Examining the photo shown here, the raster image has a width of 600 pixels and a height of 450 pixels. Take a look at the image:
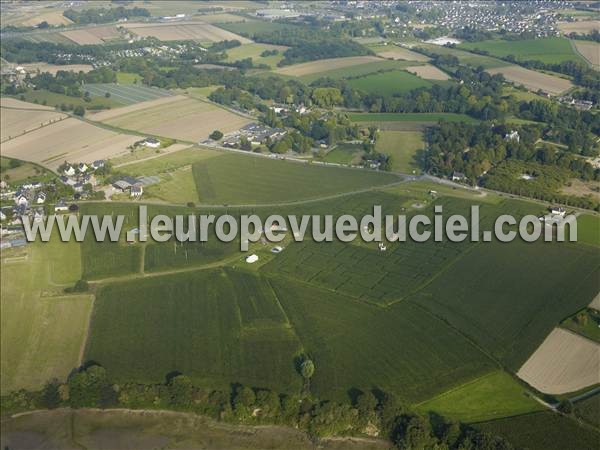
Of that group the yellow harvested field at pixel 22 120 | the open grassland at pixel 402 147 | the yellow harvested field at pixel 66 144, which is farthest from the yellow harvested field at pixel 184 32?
the open grassland at pixel 402 147

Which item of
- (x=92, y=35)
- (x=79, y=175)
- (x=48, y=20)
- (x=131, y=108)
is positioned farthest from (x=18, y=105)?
(x=48, y=20)

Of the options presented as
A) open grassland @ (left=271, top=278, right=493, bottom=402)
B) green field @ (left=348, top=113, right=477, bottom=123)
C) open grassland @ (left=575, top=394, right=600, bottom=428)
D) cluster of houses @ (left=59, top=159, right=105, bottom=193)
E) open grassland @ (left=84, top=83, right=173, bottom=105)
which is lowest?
open grassland @ (left=575, top=394, right=600, bottom=428)

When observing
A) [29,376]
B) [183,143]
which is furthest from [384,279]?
[183,143]

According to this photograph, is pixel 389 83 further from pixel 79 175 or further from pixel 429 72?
pixel 79 175

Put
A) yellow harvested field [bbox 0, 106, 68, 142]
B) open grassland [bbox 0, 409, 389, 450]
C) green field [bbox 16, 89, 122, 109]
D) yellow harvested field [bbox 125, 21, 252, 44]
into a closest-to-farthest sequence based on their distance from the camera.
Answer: open grassland [bbox 0, 409, 389, 450] → yellow harvested field [bbox 0, 106, 68, 142] → green field [bbox 16, 89, 122, 109] → yellow harvested field [bbox 125, 21, 252, 44]

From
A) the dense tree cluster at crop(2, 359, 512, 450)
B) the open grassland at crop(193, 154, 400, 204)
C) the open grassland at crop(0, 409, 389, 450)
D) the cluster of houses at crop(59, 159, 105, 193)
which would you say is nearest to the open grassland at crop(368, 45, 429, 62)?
the open grassland at crop(193, 154, 400, 204)

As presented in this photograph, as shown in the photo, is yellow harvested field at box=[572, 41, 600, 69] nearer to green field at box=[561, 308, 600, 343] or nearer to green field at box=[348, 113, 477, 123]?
green field at box=[348, 113, 477, 123]

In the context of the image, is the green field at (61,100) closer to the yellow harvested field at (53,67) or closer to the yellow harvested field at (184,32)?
the yellow harvested field at (53,67)
